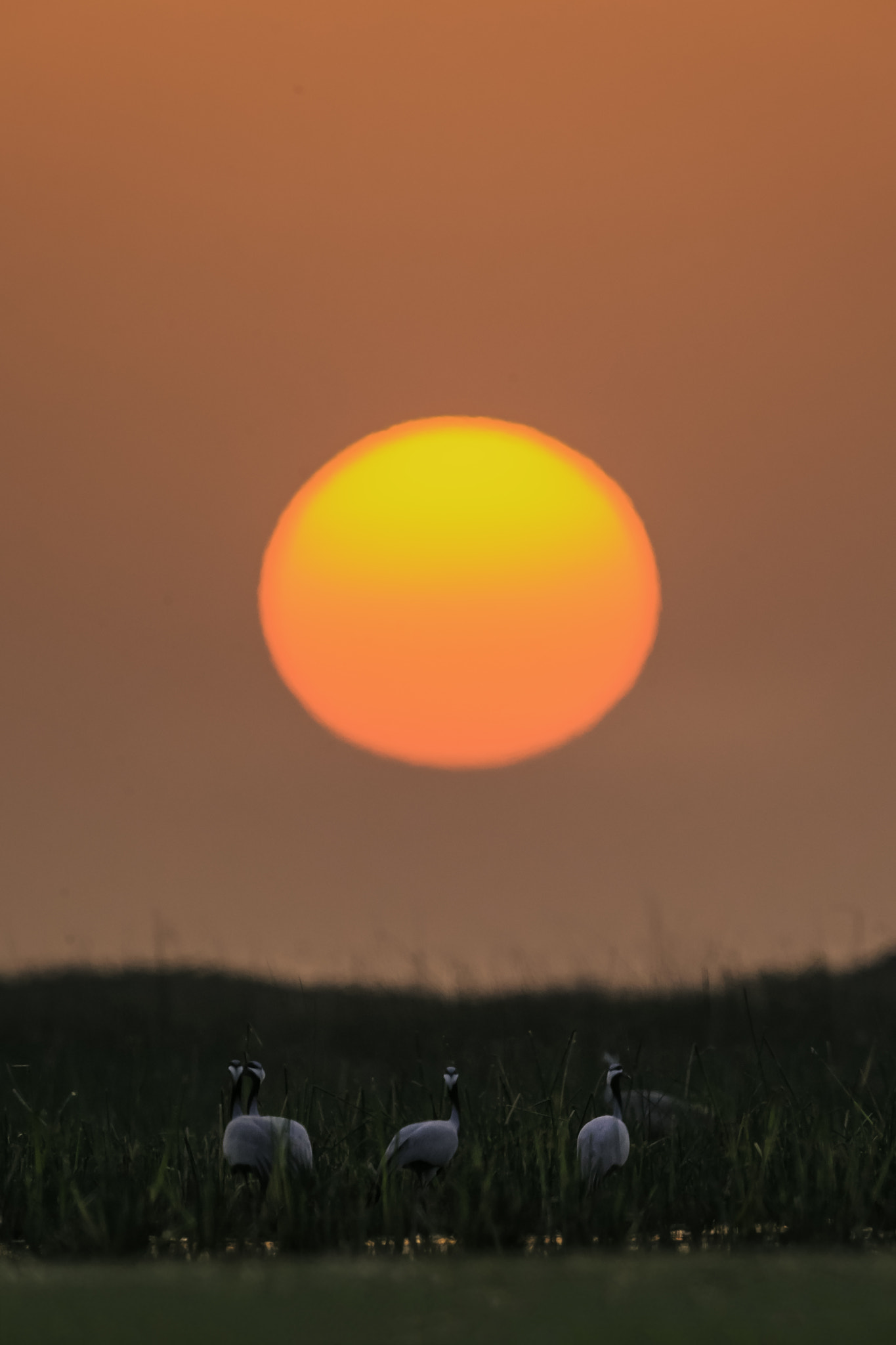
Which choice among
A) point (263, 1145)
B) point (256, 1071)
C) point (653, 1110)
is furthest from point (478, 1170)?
point (653, 1110)

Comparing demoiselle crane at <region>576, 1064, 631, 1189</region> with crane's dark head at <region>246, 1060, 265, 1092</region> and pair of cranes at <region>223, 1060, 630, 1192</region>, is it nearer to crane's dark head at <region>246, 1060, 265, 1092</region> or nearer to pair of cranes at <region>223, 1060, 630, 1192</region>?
pair of cranes at <region>223, 1060, 630, 1192</region>

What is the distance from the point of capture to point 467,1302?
4.51m

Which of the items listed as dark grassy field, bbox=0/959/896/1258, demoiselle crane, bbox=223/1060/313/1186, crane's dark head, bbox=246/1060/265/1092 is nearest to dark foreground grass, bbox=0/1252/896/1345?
dark grassy field, bbox=0/959/896/1258

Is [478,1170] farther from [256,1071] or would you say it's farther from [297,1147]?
[256,1071]

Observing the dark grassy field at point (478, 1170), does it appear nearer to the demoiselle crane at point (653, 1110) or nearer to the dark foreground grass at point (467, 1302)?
the demoiselle crane at point (653, 1110)

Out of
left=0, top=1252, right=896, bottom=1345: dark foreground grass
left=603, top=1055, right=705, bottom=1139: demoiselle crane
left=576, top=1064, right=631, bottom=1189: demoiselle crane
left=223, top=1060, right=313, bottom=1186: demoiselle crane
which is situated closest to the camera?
left=0, top=1252, right=896, bottom=1345: dark foreground grass

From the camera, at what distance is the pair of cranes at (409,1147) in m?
7.90

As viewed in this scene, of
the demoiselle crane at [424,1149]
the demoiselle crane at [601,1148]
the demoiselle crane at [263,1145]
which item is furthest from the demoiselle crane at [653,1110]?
the demoiselle crane at [263,1145]

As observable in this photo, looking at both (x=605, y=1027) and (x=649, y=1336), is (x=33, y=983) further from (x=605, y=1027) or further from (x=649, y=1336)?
(x=649, y=1336)

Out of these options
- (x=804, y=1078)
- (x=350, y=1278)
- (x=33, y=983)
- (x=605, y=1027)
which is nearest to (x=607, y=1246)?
(x=350, y=1278)

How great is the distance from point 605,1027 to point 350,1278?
1657cm

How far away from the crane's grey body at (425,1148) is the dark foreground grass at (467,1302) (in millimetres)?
2506

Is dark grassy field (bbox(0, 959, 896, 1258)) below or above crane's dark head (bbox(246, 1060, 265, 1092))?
below

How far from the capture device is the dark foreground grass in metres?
4.09
